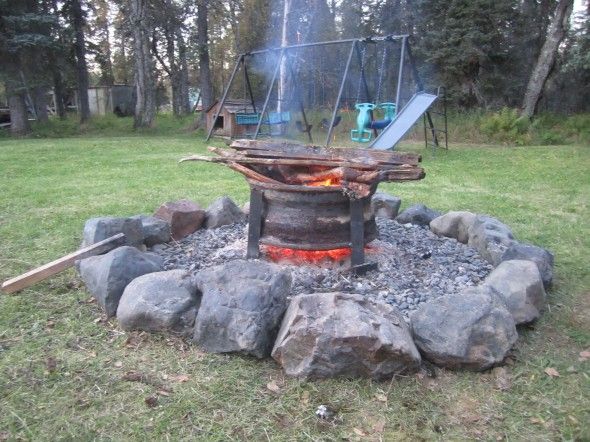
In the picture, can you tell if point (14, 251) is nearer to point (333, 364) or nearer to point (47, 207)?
point (47, 207)

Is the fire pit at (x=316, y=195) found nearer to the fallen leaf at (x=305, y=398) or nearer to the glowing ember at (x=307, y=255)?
the glowing ember at (x=307, y=255)

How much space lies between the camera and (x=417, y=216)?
473 centimetres

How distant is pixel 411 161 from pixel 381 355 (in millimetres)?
1450

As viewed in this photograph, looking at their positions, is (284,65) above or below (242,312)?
above

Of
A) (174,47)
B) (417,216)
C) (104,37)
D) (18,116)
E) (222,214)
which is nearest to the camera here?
(222,214)

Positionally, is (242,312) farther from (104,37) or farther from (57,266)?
(104,37)

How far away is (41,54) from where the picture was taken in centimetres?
1477

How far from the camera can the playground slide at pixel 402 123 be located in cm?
773

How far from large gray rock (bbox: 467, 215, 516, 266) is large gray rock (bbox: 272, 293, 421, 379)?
1.50 meters

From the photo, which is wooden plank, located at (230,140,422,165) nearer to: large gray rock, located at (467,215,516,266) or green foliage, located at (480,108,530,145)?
large gray rock, located at (467,215,516,266)

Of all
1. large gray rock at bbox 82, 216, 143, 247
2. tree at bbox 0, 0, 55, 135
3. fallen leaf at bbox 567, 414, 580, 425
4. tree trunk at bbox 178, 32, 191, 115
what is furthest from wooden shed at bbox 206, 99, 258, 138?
fallen leaf at bbox 567, 414, 580, 425

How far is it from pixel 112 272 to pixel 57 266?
26.2 inches

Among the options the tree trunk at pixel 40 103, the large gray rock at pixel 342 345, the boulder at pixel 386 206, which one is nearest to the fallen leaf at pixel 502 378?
the large gray rock at pixel 342 345

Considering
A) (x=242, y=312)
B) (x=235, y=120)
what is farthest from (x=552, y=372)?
A: (x=235, y=120)
